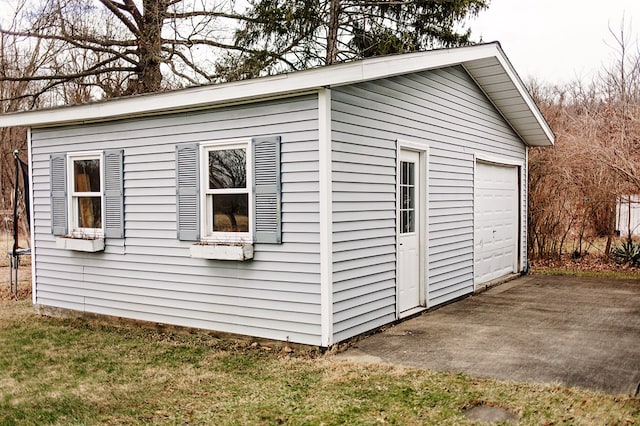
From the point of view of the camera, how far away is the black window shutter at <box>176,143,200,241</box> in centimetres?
670

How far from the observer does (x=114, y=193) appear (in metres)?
7.55

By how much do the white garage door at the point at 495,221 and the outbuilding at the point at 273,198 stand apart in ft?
1.52

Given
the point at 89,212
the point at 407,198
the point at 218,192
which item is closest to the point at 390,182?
the point at 407,198

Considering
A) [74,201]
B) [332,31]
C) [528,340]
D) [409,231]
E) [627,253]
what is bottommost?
[528,340]

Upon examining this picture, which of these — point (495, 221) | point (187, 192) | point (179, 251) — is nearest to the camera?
point (187, 192)

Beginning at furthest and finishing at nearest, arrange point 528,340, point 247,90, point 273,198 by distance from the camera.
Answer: point 528,340 < point 273,198 < point 247,90

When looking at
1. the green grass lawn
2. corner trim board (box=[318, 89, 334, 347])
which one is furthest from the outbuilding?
the green grass lawn

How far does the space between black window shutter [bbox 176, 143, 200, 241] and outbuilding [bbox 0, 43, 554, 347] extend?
2 centimetres

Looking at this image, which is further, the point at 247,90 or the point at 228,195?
the point at 228,195

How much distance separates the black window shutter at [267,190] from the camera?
6.07m

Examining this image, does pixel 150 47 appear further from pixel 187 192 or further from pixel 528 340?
pixel 528 340

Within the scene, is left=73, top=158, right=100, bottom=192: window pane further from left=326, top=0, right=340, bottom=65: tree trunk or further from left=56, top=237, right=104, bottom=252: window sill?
left=326, top=0, right=340, bottom=65: tree trunk

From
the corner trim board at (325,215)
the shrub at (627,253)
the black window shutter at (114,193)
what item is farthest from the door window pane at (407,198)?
the shrub at (627,253)

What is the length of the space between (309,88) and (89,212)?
4.03 metres
